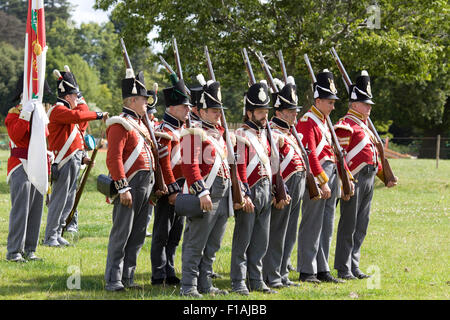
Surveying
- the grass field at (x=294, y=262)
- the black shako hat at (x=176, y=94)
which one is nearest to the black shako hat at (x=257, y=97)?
the black shako hat at (x=176, y=94)

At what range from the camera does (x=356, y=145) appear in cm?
809

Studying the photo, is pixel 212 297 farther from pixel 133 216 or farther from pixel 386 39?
pixel 386 39

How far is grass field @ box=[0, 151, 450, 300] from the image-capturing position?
6.93 meters

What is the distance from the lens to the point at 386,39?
1869 cm

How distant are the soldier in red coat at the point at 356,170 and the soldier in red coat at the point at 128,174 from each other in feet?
7.96

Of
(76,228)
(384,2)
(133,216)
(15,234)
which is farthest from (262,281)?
(384,2)

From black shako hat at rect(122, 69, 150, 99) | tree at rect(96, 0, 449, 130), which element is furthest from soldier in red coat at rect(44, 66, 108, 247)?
tree at rect(96, 0, 449, 130)

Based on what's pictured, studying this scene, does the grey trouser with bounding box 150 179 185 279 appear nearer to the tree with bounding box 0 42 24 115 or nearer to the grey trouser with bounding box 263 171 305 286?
the grey trouser with bounding box 263 171 305 286

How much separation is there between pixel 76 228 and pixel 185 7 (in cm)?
909

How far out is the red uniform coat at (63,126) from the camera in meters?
8.76

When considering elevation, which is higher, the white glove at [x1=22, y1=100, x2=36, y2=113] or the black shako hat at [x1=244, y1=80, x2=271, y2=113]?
the black shako hat at [x1=244, y1=80, x2=271, y2=113]

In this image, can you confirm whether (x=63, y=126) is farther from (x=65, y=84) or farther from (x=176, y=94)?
(x=176, y=94)

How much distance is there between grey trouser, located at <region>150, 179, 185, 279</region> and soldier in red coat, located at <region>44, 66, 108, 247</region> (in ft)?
7.50

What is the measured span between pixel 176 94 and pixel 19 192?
89.4 inches
